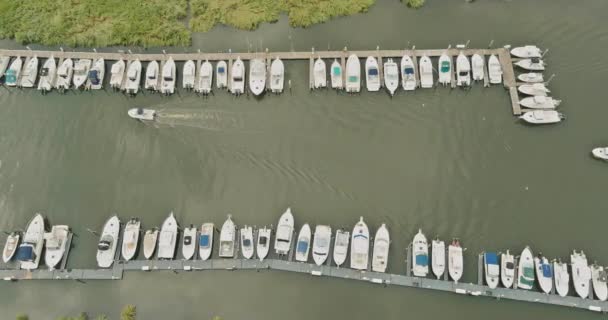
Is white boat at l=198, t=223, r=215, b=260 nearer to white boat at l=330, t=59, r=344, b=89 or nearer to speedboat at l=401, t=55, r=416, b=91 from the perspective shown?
white boat at l=330, t=59, r=344, b=89

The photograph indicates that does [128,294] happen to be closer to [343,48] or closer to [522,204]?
[343,48]

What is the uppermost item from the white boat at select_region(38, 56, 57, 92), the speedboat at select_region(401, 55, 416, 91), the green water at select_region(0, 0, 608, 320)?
the speedboat at select_region(401, 55, 416, 91)

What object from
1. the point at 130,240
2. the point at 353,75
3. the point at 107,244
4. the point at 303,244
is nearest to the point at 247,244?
the point at 303,244

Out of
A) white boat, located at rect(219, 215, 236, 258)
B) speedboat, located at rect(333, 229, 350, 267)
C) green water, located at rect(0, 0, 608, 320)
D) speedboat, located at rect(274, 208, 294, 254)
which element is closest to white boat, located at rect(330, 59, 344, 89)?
green water, located at rect(0, 0, 608, 320)

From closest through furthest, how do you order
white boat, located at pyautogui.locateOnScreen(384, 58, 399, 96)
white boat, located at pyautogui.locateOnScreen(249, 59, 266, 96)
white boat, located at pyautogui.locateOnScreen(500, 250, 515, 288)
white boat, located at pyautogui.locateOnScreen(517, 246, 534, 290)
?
white boat, located at pyautogui.locateOnScreen(517, 246, 534, 290) → white boat, located at pyautogui.locateOnScreen(500, 250, 515, 288) → white boat, located at pyautogui.locateOnScreen(384, 58, 399, 96) → white boat, located at pyautogui.locateOnScreen(249, 59, 266, 96)

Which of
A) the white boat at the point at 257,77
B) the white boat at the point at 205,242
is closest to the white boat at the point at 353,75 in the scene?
the white boat at the point at 257,77

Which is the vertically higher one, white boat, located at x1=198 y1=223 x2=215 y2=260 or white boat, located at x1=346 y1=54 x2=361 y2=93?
white boat, located at x1=346 y1=54 x2=361 y2=93

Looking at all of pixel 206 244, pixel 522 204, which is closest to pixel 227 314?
pixel 206 244
